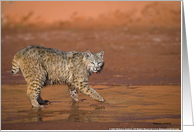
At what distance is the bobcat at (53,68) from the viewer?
8328mm

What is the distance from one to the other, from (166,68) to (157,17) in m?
19.9

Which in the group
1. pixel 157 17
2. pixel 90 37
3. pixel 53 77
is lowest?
pixel 53 77

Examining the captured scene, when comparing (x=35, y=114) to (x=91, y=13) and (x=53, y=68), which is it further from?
(x=91, y=13)

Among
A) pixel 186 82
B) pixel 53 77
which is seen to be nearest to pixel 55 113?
pixel 53 77

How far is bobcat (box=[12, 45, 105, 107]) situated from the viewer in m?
8.33

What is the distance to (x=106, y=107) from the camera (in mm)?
8469

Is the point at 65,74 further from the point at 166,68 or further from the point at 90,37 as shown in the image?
the point at 90,37

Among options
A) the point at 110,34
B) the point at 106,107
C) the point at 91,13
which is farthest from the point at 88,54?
the point at 91,13

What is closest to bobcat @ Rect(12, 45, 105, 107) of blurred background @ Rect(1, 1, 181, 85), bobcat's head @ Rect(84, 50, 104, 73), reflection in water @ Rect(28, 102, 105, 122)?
bobcat's head @ Rect(84, 50, 104, 73)

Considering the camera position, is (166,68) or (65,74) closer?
(65,74)

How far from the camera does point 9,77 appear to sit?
47.5 feet

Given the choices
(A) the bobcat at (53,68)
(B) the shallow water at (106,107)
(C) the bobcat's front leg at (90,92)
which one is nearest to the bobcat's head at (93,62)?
(A) the bobcat at (53,68)

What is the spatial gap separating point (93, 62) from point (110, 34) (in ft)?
71.4

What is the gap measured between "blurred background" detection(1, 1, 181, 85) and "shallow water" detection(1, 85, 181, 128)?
86.9 inches
